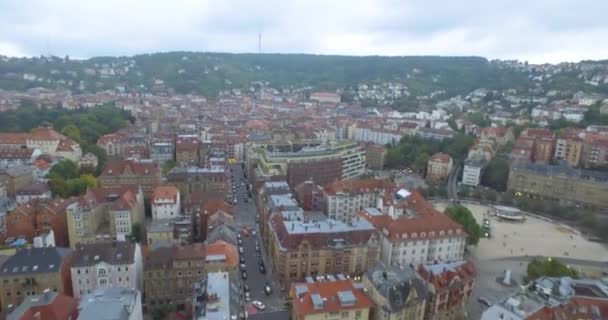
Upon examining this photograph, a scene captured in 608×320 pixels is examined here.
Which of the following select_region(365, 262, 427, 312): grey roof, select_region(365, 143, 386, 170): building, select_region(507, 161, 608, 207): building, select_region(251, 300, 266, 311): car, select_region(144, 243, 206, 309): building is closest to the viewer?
select_region(365, 262, 427, 312): grey roof

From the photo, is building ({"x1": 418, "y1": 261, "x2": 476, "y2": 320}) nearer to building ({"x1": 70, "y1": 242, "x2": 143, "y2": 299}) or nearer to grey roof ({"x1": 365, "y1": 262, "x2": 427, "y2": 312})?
grey roof ({"x1": 365, "y1": 262, "x2": 427, "y2": 312})

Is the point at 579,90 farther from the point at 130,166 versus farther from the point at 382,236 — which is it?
the point at 130,166

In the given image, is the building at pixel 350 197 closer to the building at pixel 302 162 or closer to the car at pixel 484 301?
the building at pixel 302 162

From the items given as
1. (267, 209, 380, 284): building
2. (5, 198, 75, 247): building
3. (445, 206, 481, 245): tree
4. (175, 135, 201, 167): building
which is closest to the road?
(267, 209, 380, 284): building

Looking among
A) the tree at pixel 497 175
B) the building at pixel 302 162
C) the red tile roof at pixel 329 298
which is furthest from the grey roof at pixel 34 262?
the tree at pixel 497 175

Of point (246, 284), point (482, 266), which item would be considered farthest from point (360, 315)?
point (482, 266)

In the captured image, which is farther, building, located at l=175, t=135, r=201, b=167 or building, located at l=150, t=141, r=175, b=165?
building, located at l=175, t=135, r=201, b=167
